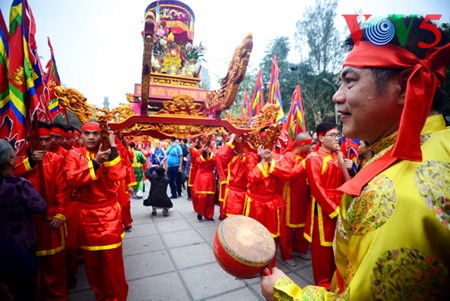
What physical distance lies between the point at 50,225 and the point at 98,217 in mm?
590

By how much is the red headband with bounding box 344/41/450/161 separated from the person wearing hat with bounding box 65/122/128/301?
2463 mm

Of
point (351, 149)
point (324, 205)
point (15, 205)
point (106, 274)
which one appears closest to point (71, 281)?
point (106, 274)

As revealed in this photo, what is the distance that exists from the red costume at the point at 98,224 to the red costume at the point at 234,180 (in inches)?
84.4

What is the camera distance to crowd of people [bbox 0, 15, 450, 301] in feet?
1.99

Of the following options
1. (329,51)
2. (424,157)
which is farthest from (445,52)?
(329,51)

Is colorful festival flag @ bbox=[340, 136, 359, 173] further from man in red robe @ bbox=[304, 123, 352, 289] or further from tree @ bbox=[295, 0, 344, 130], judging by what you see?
tree @ bbox=[295, 0, 344, 130]

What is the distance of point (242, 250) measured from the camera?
3.91 feet

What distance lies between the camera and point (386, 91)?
32.0 inches

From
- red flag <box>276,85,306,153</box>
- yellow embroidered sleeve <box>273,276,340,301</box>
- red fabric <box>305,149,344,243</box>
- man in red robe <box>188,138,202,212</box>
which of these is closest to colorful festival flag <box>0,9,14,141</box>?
yellow embroidered sleeve <box>273,276,340,301</box>

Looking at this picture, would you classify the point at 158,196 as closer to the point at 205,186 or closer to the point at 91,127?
the point at 205,186

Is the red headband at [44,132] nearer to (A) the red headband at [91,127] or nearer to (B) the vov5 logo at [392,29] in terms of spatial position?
(A) the red headband at [91,127]

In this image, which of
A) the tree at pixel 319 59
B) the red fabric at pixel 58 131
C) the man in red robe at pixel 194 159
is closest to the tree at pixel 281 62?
the tree at pixel 319 59

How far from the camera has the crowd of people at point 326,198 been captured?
0.61 m

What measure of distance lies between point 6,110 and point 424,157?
3.43m
